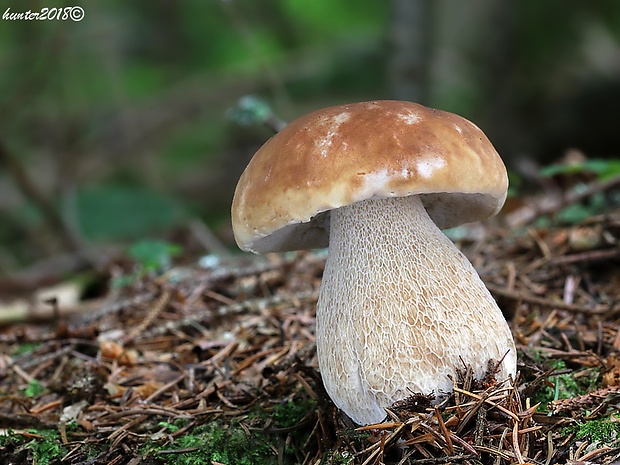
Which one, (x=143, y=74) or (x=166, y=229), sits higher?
(x=143, y=74)

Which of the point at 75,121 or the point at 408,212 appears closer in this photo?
the point at 408,212

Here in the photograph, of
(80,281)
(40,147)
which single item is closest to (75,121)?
(40,147)

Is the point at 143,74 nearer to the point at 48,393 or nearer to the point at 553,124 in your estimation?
the point at 553,124

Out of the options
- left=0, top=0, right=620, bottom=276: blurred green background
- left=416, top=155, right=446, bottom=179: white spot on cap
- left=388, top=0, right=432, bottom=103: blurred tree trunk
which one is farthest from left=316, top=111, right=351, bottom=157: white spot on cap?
left=388, top=0, right=432, bottom=103: blurred tree trunk

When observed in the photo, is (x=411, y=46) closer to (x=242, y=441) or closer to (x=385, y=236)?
(x=385, y=236)

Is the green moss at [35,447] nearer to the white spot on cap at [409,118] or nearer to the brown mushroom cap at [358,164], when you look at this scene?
the brown mushroom cap at [358,164]

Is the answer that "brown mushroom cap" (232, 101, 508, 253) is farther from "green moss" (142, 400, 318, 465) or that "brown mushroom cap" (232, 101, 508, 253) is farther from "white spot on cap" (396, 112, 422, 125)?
"green moss" (142, 400, 318, 465)
